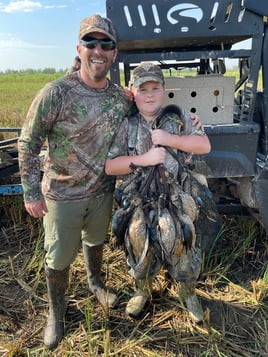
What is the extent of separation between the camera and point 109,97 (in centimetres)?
246

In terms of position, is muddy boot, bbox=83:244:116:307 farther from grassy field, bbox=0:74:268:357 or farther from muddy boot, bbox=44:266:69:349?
muddy boot, bbox=44:266:69:349

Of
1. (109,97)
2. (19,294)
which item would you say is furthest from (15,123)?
(109,97)

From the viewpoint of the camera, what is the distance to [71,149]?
8.03ft

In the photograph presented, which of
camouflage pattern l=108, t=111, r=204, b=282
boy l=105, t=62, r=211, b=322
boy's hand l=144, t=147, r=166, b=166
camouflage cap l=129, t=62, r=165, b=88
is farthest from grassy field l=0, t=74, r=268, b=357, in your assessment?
camouflage cap l=129, t=62, r=165, b=88

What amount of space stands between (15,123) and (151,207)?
7.01 m

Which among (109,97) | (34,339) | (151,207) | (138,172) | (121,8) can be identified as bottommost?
(34,339)

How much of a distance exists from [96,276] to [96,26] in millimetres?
1797

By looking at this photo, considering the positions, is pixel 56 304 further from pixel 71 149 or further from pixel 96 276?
pixel 71 149

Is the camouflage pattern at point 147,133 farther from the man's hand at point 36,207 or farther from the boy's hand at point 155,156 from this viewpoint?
the man's hand at point 36,207

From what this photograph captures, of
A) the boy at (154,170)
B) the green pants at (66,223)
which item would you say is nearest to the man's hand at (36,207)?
the green pants at (66,223)

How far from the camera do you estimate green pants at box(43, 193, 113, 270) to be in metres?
2.55

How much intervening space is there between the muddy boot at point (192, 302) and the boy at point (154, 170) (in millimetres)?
294

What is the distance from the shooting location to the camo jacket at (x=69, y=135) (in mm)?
2346

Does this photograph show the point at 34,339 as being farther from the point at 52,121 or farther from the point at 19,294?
the point at 52,121
